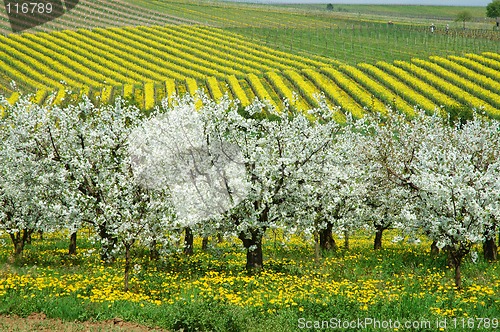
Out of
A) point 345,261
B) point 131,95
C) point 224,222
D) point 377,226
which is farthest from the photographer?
point 131,95

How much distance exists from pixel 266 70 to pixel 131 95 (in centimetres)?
2920

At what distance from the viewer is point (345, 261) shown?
28219 millimetres

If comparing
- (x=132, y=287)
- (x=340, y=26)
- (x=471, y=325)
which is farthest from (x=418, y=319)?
(x=340, y=26)

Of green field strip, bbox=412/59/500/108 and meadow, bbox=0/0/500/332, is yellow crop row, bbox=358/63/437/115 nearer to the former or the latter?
meadow, bbox=0/0/500/332

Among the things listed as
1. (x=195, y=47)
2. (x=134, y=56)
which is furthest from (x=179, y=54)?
(x=134, y=56)

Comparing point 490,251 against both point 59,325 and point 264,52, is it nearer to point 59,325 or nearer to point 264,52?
point 59,325

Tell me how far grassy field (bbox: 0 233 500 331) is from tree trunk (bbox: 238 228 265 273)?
74cm

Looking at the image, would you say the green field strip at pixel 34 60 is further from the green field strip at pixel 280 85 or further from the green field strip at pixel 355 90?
the green field strip at pixel 355 90

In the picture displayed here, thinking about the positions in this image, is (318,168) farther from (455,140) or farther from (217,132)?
(455,140)

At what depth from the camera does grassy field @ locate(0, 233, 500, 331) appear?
18891mm

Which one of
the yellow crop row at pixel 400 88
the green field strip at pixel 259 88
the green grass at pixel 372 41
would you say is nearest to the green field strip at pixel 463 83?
the green grass at pixel 372 41

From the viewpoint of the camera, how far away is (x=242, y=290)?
2212 cm

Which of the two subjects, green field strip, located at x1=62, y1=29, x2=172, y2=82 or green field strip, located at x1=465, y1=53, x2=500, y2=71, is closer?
green field strip, located at x1=465, y1=53, x2=500, y2=71

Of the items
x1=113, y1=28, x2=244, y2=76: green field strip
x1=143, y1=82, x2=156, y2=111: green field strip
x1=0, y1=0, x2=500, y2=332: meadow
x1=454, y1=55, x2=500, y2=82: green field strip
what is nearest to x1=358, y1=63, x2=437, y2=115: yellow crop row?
x1=0, y1=0, x2=500, y2=332: meadow
